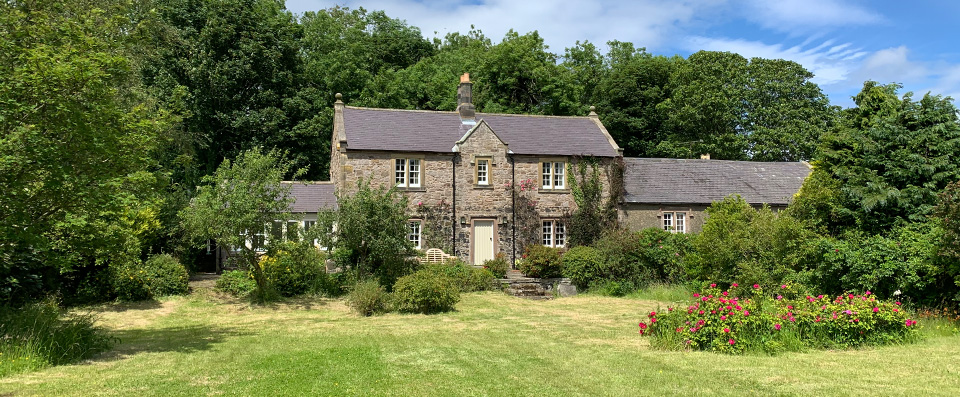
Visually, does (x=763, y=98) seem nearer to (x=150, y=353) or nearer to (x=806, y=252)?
(x=806, y=252)

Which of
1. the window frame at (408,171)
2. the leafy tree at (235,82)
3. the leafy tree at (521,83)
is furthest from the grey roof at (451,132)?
the leafy tree at (521,83)

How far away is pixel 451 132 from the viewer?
29703 mm

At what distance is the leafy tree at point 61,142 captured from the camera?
10938mm

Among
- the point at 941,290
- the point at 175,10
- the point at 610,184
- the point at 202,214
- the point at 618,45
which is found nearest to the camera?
the point at 941,290

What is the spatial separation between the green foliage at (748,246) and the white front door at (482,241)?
370 inches

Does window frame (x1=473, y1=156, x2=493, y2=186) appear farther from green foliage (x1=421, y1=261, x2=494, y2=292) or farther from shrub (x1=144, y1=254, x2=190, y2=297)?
shrub (x1=144, y1=254, x2=190, y2=297)

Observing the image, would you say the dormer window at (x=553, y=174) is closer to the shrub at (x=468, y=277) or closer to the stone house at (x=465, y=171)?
the stone house at (x=465, y=171)

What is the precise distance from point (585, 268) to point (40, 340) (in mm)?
17793

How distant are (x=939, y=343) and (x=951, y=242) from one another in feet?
6.78

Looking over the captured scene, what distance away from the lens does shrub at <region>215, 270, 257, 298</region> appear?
22391 mm

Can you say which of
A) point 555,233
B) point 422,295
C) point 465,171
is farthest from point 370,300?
point 555,233

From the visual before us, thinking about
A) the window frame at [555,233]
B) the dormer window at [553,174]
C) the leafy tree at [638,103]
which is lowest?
the window frame at [555,233]

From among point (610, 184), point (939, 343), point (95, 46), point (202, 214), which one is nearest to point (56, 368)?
point (95, 46)

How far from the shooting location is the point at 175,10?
3591 centimetres
